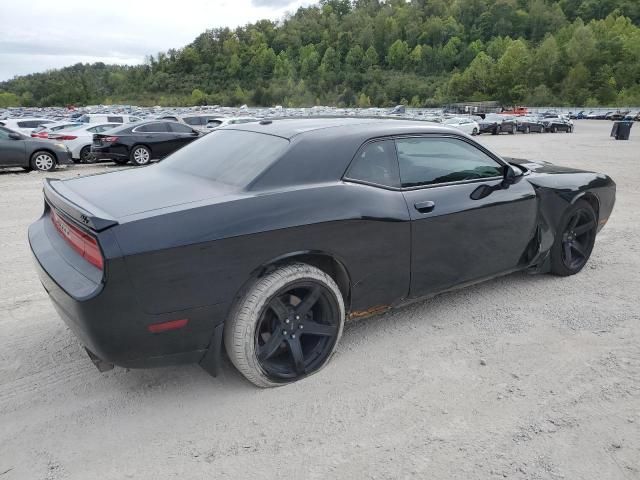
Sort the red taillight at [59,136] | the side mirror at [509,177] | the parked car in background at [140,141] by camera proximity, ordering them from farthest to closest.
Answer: the red taillight at [59,136] → the parked car in background at [140,141] → the side mirror at [509,177]

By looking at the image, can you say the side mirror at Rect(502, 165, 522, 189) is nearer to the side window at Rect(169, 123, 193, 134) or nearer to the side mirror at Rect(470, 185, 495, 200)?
the side mirror at Rect(470, 185, 495, 200)

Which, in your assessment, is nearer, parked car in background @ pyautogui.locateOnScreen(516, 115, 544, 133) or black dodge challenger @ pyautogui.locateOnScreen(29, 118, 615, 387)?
black dodge challenger @ pyautogui.locateOnScreen(29, 118, 615, 387)

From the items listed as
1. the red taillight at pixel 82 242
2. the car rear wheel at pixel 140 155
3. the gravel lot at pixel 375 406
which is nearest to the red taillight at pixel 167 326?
the red taillight at pixel 82 242

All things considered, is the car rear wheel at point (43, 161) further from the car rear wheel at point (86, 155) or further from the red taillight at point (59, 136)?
the red taillight at point (59, 136)

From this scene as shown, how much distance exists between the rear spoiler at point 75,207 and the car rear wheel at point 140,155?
10.7 m

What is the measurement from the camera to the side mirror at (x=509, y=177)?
3.85 meters

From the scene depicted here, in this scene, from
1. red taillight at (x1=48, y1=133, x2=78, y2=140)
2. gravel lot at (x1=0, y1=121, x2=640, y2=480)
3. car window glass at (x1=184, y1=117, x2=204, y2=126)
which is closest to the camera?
gravel lot at (x1=0, y1=121, x2=640, y2=480)

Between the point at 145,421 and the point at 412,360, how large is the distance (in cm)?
161

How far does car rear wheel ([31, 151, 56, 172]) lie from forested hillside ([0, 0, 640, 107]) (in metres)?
108

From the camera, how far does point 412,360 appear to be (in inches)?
124

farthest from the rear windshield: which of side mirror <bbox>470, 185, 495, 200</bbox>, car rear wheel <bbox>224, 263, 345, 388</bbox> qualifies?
side mirror <bbox>470, 185, 495, 200</bbox>

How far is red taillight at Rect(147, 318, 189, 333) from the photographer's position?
7.85 feet

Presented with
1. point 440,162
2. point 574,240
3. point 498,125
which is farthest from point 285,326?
point 498,125

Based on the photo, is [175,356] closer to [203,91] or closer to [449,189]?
[449,189]
